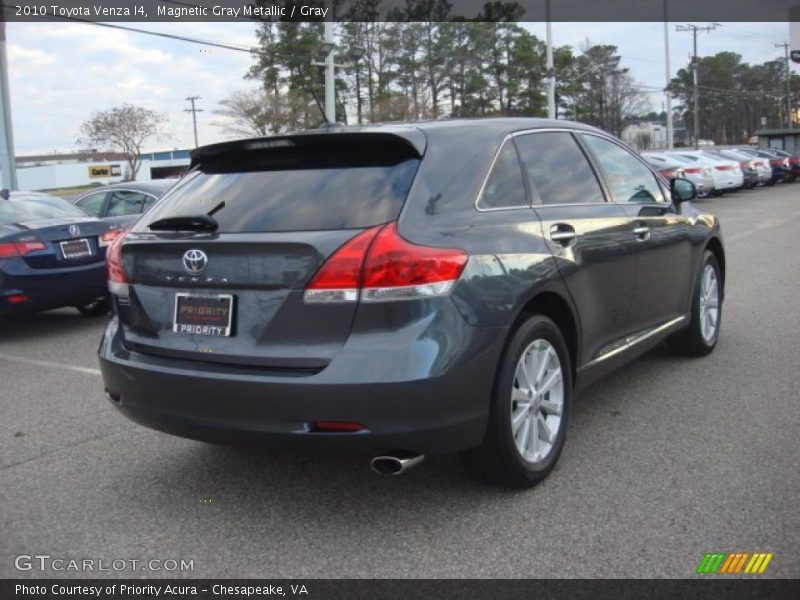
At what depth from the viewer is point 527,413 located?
11.8ft

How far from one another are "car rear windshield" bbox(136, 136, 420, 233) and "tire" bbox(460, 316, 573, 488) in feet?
2.80

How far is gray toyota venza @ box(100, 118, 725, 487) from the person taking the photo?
3.05m

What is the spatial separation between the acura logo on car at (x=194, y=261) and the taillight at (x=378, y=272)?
525 millimetres

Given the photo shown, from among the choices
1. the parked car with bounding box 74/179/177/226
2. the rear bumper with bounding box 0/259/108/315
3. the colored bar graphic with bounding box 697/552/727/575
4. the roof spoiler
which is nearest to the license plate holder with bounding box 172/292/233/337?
the roof spoiler

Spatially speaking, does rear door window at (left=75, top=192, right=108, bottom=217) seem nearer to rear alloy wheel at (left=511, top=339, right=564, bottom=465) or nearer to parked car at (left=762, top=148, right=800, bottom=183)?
rear alloy wheel at (left=511, top=339, right=564, bottom=465)

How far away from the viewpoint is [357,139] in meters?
3.43

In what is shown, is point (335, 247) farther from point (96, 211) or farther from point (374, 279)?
point (96, 211)

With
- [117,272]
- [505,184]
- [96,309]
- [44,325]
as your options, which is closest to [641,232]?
[505,184]

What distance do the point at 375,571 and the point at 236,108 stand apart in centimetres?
4625

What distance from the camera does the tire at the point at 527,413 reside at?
3.38 m

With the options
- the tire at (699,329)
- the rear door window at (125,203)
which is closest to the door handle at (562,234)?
the tire at (699,329)

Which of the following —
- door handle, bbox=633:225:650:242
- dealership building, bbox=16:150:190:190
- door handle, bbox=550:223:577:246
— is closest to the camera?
door handle, bbox=550:223:577:246

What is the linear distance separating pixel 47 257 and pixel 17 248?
273mm

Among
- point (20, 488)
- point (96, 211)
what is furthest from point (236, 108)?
point (20, 488)
